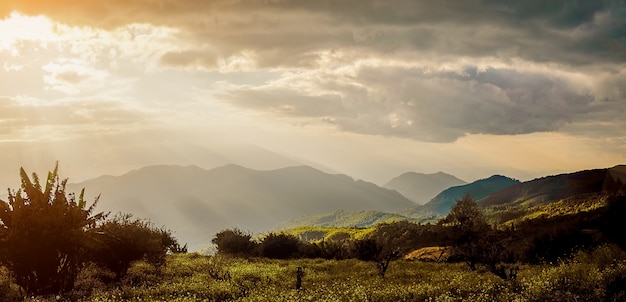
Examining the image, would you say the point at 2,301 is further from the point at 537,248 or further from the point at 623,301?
the point at 537,248

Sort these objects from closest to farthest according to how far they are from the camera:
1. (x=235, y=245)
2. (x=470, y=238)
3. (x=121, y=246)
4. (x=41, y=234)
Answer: (x=41, y=234) → (x=121, y=246) → (x=470, y=238) → (x=235, y=245)

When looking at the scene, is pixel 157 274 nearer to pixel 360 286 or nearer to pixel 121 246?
pixel 121 246

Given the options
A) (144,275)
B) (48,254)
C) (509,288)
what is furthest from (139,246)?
(509,288)

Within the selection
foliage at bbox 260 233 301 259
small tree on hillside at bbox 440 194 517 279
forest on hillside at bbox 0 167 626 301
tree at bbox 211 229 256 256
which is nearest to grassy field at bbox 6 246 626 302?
forest on hillside at bbox 0 167 626 301

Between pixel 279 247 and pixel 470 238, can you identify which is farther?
pixel 279 247

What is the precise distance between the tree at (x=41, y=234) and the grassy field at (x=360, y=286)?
1.17 m

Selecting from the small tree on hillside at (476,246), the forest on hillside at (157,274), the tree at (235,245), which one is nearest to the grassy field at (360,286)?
the forest on hillside at (157,274)

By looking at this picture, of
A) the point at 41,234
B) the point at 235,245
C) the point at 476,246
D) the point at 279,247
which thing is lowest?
the point at 279,247

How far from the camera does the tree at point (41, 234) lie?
21.3 metres

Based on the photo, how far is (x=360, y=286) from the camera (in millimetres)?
23109

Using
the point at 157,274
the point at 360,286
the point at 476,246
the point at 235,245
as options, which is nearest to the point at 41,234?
the point at 157,274

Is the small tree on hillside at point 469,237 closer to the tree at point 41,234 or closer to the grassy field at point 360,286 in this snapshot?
the grassy field at point 360,286

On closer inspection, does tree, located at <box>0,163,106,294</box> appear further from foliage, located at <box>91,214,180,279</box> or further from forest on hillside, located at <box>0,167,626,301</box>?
foliage, located at <box>91,214,180,279</box>

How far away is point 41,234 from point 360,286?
1511 centimetres
